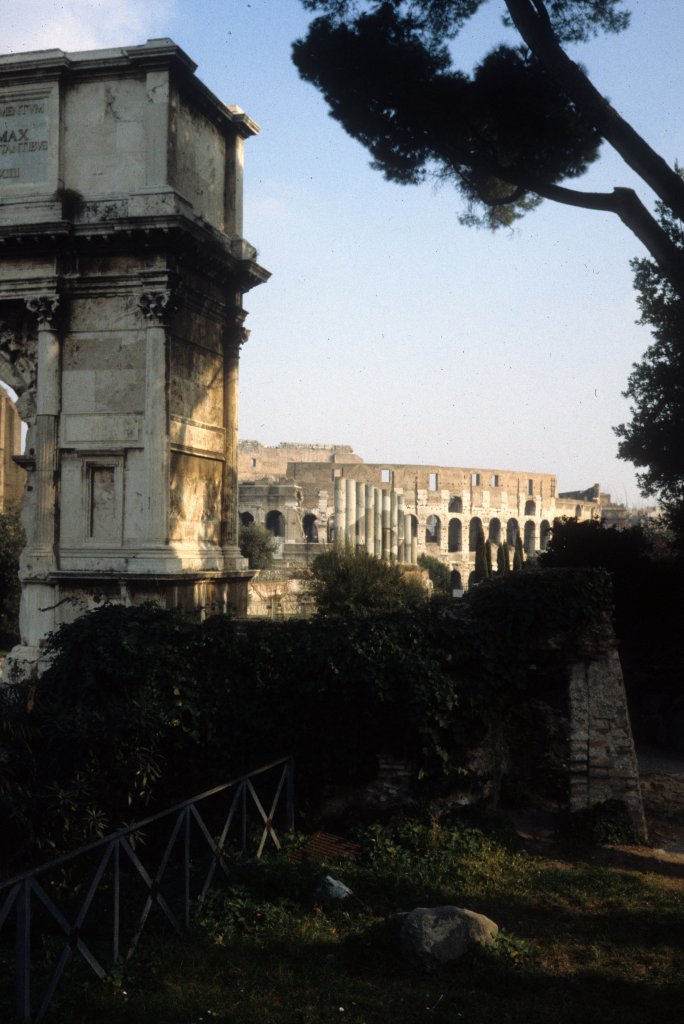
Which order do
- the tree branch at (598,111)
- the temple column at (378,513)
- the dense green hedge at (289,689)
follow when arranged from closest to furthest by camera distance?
the dense green hedge at (289,689) → the tree branch at (598,111) → the temple column at (378,513)

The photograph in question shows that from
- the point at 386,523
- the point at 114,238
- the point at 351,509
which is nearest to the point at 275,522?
the point at 386,523

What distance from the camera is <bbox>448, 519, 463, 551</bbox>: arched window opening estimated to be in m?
62.7

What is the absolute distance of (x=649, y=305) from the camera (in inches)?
687

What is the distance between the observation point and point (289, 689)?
27.9ft

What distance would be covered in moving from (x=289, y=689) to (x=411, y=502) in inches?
2079

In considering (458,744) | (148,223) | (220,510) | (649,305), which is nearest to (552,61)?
(148,223)

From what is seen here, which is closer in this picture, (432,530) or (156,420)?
(156,420)

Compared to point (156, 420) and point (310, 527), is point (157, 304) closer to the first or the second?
point (156, 420)

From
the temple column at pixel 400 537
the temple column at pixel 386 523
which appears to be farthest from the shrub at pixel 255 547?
the temple column at pixel 400 537

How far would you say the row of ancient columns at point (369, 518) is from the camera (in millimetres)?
44531

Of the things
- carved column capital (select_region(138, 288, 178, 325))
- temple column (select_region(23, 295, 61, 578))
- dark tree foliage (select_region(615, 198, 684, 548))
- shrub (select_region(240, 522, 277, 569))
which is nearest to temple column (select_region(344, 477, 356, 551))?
shrub (select_region(240, 522, 277, 569))

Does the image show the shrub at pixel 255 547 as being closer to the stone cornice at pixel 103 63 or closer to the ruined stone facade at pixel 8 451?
the ruined stone facade at pixel 8 451

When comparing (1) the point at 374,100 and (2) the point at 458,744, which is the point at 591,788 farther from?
(1) the point at 374,100

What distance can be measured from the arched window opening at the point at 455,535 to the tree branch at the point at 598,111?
5394 cm
